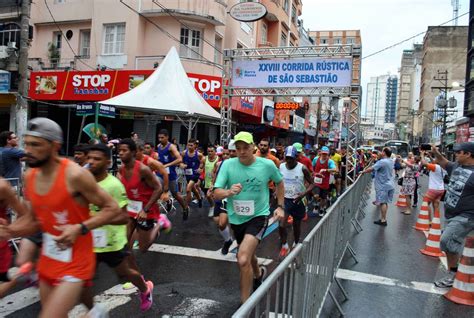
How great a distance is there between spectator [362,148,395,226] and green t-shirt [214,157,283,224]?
20.3 ft

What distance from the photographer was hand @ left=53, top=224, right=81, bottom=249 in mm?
2701

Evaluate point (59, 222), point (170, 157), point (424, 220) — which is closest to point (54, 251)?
point (59, 222)

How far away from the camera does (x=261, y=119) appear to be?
25.8 m

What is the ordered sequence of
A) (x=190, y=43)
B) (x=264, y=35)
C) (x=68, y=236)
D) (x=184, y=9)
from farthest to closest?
(x=264, y=35) → (x=190, y=43) → (x=184, y=9) → (x=68, y=236)

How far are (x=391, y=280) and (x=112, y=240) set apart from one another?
13.1ft

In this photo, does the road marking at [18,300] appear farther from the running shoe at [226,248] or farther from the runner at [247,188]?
the running shoe at [226,248]

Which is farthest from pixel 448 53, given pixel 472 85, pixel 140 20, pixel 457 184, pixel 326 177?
pixel 457 184

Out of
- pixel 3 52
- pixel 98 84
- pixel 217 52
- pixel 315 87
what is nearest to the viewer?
pixel 315 87

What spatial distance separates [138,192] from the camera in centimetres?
532

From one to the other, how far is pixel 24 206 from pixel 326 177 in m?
9.10

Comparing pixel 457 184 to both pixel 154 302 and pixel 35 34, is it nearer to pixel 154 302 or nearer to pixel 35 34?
pixel 154 302

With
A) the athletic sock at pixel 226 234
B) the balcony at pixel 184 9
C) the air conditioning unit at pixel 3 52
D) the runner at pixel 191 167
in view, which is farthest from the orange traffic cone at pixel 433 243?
the air conditioning unit at pixel 3 52

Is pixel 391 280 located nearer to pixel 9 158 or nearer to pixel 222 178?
pixel 222 178

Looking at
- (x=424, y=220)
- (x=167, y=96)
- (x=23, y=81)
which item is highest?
(x=23, y=81)
